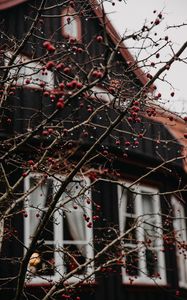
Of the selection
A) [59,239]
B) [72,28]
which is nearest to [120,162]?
[59,239]

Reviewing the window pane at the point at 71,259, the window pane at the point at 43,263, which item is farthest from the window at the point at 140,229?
the window pane at the point at 43,263

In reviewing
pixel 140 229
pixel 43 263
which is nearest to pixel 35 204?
pixel 43 263

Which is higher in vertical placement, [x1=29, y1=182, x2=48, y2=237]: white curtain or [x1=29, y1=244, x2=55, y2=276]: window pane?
[x1=29, y1=182, x2=48, y2=237]: white curtain

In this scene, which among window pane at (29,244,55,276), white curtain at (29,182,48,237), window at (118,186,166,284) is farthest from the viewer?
window at (118,186,166,284)

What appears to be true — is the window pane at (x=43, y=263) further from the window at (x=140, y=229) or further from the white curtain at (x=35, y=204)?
the window at (x=140, y=229)

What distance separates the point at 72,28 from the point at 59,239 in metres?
6.88

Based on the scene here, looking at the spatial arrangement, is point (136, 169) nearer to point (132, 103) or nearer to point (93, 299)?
point (93, 299)

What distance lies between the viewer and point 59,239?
362 inches

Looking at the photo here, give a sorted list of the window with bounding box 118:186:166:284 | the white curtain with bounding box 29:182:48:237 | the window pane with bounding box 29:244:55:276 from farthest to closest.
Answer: the window with bounding box 118:186:166:284, the white curtain with bounding box 29:182:48:237, the window pane with bounding box 29:244:55:276

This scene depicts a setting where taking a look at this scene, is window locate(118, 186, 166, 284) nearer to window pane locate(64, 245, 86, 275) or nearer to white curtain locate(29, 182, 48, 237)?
window pane locate(64, 245, 86, 275)

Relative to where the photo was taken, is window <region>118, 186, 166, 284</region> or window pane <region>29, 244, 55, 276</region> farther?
window <region>118, 186, 166, 284</region>

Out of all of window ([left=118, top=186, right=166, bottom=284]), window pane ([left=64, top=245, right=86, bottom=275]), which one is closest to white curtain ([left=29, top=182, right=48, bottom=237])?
window pane ([left=64, top=245, right=86, bottom=275])

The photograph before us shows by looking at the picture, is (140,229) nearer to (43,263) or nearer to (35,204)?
(35,204)

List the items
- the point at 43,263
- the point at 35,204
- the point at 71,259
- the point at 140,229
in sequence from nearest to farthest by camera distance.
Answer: the point at 43,263 < the point at 71,259 < the point at 35,204 < the point at 140,229
